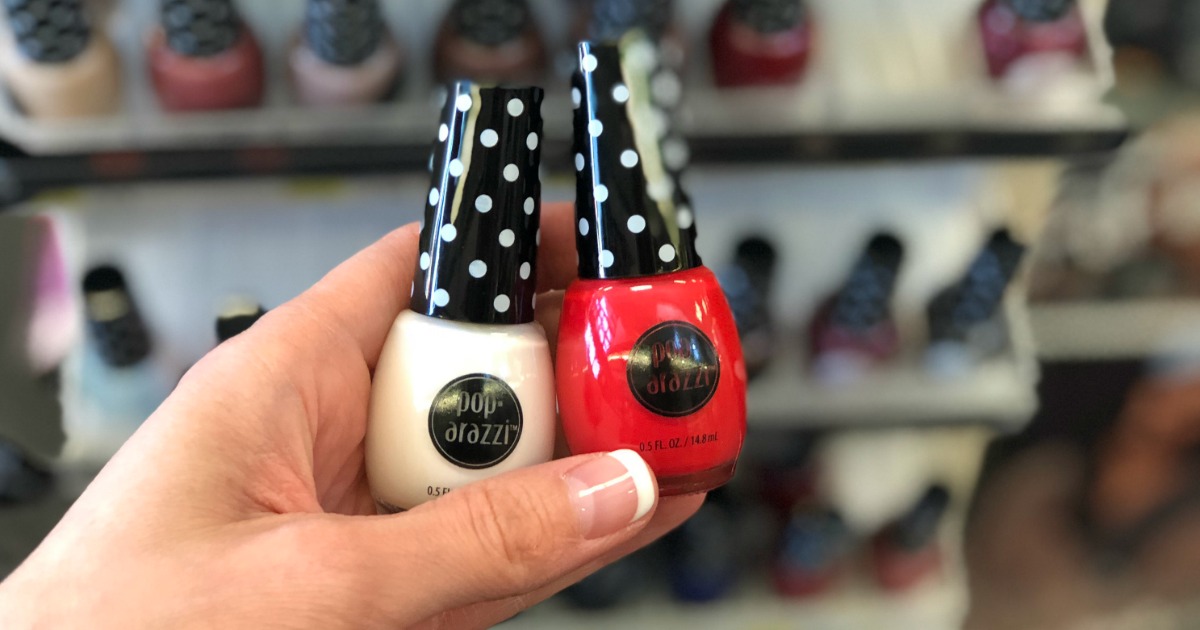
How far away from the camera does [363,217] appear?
0.78 meters

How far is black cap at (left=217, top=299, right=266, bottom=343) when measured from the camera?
64 cm

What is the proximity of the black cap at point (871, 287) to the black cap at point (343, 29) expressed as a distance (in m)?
0.43

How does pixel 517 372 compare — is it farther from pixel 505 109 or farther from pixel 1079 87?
pixel 1079 87

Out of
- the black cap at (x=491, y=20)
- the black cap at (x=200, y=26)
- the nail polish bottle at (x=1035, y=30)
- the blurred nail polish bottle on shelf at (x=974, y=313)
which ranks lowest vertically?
the blurred nail polish bottle on shelf at (x=974, y=313)

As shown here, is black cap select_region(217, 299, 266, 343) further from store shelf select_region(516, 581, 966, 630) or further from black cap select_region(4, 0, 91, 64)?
store shelf select_region(516, 581, 966, 630)

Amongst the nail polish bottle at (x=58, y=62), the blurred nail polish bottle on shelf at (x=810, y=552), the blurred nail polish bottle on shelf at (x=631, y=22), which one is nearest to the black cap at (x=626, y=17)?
the blurred nail polish bottle on shelf at (x=631, y=22)

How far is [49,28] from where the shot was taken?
59 centimetres

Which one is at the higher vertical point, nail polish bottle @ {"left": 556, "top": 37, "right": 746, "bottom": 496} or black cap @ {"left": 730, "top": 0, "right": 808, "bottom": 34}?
black cap @ {"left": 730, "top": 0, "right": 808, "bottom": 34}

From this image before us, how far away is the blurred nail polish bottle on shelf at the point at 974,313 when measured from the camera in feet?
2.30

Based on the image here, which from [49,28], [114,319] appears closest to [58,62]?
[49,28]

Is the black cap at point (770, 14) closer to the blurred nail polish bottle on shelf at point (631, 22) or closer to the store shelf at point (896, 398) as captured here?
the blurred nail polish bottle on shelf at point (631, 22)

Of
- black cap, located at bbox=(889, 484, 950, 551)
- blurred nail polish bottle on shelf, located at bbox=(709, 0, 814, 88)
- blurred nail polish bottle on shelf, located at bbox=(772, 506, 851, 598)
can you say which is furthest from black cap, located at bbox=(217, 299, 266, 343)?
black cap, located at bbox=(889, 484, 950, 551)

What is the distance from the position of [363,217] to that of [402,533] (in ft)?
1.55

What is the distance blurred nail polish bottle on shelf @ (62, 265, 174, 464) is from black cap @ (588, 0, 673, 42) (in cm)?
45
